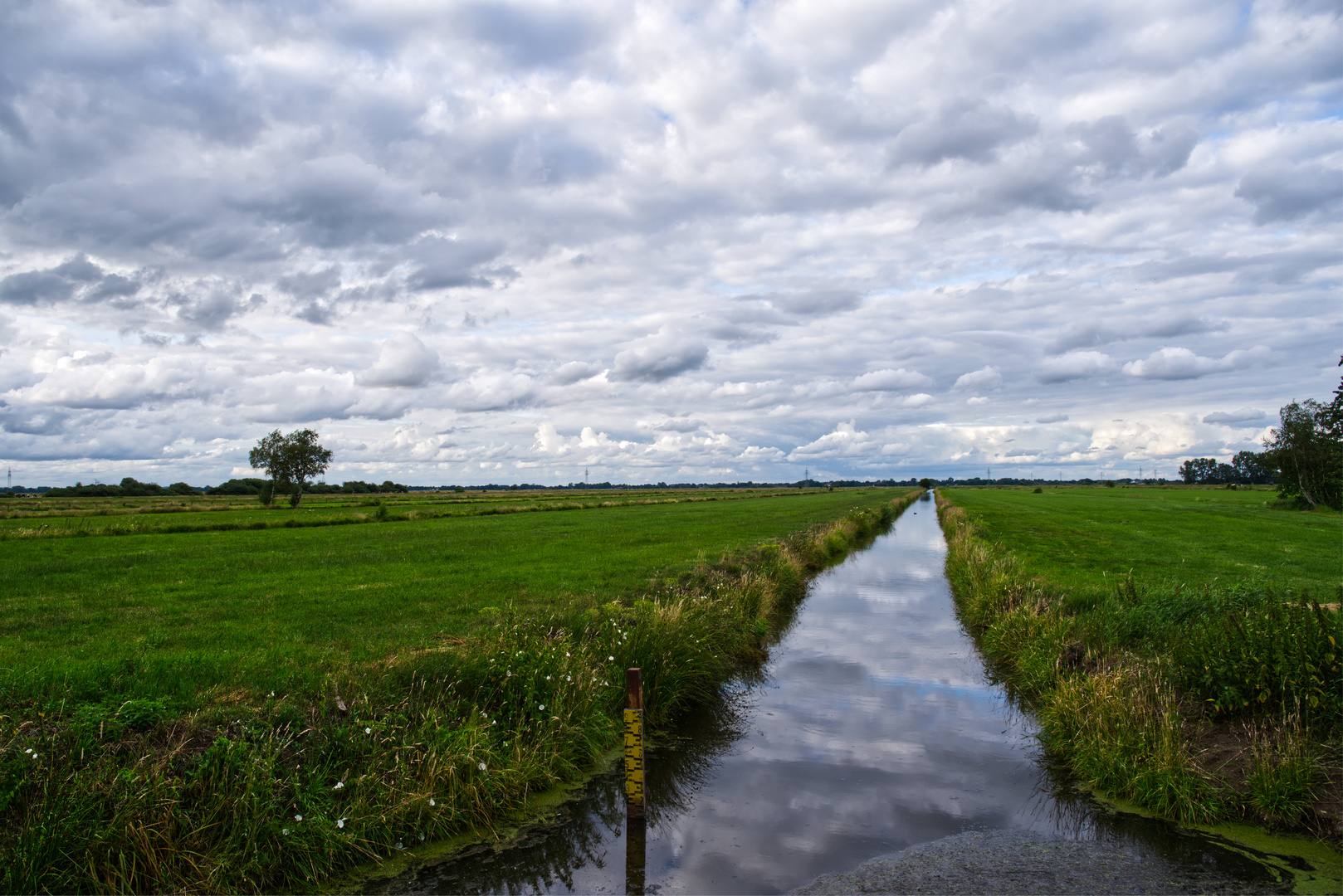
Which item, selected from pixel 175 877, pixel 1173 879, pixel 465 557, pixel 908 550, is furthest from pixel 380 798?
pixel 908 550

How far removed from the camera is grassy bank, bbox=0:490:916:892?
235 inches

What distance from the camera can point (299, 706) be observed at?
8.30m

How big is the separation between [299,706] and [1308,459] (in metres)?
93.1

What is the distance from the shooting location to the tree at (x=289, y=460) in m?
89.4

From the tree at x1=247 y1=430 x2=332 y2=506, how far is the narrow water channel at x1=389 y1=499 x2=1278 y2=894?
8930 cm

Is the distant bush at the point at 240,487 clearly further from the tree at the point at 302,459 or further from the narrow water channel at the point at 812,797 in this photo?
the narrow water channel at the point at 812,797

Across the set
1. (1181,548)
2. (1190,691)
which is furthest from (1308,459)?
(1190,691)

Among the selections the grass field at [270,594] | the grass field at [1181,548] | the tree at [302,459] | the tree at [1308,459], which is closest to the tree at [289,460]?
the tree at [302,459]

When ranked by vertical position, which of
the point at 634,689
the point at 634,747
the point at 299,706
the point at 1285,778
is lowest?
the point at 1285,778

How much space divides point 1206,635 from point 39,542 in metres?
40.9

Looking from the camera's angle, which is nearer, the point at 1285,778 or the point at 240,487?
the point at 1285,778

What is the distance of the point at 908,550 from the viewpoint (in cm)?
4097

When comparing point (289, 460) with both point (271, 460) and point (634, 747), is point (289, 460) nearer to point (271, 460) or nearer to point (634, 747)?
point (271, 460)

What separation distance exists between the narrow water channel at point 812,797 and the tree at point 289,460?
8930 centimetres
